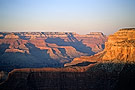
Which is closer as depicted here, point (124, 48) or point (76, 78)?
point (76, 78)

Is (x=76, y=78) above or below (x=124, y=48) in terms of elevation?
below

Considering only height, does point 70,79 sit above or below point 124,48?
below

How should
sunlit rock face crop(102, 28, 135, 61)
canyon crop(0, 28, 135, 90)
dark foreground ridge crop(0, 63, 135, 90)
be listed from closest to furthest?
1. canyon crop(0, 28, 135, 90)
2. dark foreground ridge crop(0, 63, 135, 90)
3. sunlit rock face crop(102, 28, 135, 61)

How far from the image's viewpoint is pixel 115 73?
2576 inches

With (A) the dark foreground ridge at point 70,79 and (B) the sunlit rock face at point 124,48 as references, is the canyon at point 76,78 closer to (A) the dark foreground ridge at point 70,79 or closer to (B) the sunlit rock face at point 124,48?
(A) the dark foreground ridge at point 70,79

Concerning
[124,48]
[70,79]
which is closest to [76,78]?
[70,79]

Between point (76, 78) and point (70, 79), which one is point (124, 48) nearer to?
point (76, 78)

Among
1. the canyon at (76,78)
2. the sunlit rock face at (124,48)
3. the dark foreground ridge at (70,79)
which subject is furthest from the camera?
the sunlit rock face at (124,48)

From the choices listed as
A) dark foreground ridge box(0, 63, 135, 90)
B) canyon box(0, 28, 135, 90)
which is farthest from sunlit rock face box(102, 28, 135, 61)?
dark foreground ridge box(0, 63, 135, 90)

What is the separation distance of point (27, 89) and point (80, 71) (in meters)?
14.8

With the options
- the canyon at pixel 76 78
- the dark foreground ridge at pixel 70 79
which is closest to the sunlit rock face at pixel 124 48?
the canyon at pixel 76 78

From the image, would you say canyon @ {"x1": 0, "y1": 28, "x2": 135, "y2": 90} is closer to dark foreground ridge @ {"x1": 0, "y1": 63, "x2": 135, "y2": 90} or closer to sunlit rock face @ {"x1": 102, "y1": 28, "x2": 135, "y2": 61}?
dark foreground ridge @ {"x1": 0, "y1": 63, "x2": 135, "y2": 90}

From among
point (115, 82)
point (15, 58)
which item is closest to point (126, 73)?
point (115, 82)

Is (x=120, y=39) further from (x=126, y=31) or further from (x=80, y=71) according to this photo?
(x=80, y=71)
